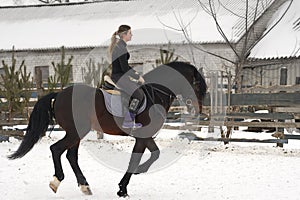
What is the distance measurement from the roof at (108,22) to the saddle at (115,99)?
47.0 ft

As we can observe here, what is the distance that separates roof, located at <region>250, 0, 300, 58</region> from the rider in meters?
12.8

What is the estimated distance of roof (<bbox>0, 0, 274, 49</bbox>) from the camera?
22000 millimetres

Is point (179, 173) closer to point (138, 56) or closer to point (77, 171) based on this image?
point (77, 171)

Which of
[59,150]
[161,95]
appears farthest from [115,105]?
[59,150]

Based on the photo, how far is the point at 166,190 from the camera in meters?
6.36

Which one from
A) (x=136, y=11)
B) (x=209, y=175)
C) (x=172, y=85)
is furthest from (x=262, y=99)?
(x=136, y=11)

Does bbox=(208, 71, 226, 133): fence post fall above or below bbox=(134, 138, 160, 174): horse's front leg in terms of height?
above

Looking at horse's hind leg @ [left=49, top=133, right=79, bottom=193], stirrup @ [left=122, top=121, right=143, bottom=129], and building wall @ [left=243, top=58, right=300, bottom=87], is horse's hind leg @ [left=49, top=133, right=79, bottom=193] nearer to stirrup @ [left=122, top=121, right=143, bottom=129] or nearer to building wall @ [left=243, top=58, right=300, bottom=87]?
stirrup @ [left=122, top=121, right=143, bottom=129]

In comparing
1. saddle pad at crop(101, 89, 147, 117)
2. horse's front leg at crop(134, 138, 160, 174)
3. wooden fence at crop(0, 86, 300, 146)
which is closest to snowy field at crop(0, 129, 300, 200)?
horse's front leg at crop(134, 138, 160, 174)

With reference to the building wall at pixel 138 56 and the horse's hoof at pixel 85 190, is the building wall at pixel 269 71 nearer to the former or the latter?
the building wall at pixel 138 56

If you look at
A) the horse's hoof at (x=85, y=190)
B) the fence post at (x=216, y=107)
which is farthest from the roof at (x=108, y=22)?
the horse's hoof at (x=85, y=190)

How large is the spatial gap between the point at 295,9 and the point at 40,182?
696 inches

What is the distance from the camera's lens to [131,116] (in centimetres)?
586

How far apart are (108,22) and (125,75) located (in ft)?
68.0
